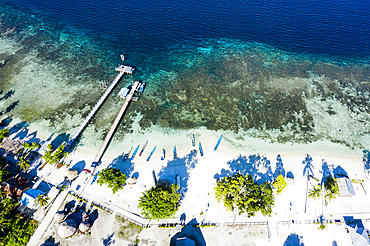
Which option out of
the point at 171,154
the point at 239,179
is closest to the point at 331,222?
the point at 239,179

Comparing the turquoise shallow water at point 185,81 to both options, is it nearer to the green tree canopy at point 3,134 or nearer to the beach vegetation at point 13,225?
the green tree canopy at point 3,134

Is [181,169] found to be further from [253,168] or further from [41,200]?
[41,200]

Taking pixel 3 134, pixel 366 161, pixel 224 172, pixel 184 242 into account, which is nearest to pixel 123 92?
pixel 3 134

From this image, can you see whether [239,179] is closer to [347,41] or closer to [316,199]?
[316,199]

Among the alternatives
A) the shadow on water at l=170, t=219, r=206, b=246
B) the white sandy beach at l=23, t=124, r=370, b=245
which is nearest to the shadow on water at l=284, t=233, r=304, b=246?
the white sandy beach at l=23, t=124, r=370, b=245

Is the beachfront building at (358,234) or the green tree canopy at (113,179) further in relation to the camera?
the green tree canopy at (113,179)

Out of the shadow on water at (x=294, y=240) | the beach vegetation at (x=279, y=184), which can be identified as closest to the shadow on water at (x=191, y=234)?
the shadow on water at (x=294, y=240)

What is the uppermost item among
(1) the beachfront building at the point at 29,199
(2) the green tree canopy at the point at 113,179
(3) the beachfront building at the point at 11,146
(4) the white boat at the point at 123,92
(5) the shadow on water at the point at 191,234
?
(4) the white boat at the point at 123,92

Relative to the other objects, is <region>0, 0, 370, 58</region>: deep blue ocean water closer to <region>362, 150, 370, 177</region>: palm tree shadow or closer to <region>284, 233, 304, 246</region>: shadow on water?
<region>362, 150, 370, 177</region>: palm tree shadow
